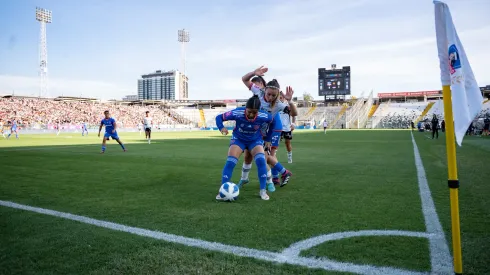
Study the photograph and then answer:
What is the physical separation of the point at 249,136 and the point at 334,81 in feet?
218

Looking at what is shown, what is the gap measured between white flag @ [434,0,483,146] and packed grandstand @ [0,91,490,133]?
52.5m

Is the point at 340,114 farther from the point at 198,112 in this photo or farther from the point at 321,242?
the point at 321,242

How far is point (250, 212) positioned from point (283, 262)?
179 cm

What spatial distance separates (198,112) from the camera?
297ft

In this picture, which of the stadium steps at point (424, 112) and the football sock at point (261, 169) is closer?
the football sock at point (261, 169)

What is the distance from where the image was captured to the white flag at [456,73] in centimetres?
268

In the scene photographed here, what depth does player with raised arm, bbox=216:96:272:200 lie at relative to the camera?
5789 mm

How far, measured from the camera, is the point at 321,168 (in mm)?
9500

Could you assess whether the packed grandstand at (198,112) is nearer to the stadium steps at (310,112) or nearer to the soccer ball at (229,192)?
the stadium steps at (310,112)

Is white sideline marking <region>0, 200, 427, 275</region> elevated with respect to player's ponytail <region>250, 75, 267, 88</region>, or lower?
lower

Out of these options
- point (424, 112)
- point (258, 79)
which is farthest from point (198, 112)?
point (258, 79)

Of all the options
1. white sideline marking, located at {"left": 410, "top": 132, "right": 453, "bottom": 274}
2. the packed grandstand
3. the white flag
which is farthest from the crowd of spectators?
the white flag

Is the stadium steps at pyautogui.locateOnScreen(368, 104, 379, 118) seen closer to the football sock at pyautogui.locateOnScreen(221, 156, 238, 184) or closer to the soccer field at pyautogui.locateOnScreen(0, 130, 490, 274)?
the soccer field at pyautogui.locateOnScreen(0, 130, 490, 274)

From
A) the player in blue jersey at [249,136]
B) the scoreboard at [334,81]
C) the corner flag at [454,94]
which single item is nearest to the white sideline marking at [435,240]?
the corner flag at [454,94]
